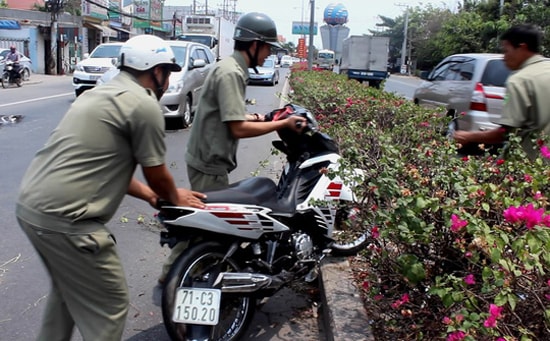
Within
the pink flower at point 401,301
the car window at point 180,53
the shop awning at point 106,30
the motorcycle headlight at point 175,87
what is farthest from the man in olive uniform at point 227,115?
the shop awning at point 106,30

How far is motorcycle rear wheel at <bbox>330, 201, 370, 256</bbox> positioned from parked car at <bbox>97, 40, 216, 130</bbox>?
698 cm

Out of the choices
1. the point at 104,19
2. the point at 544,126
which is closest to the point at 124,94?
the point at 544,126

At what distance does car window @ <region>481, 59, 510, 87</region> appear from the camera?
8.71m

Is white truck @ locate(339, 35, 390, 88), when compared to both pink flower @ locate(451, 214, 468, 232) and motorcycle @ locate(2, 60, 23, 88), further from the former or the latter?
pink flower @ locate(451, 214, 468, 232)

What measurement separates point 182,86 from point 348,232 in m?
7.83

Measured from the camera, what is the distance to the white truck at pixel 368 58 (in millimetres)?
29875

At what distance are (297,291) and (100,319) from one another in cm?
201

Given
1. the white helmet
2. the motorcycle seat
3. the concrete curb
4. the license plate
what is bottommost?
the concrete curb

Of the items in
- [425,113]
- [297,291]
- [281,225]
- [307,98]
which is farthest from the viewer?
[307,98]

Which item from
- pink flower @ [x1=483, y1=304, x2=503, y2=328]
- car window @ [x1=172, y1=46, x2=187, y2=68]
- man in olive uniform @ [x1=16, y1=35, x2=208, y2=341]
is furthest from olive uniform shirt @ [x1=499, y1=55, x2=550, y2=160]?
car window @ [x1=172, y1=46, x2=187, y2=68]

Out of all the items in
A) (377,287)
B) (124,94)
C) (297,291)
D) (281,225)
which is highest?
A: (124,94)

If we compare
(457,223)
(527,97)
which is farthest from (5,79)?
(457,223)

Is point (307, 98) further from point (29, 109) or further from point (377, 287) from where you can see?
point (29, 109)

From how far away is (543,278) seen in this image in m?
2.08
